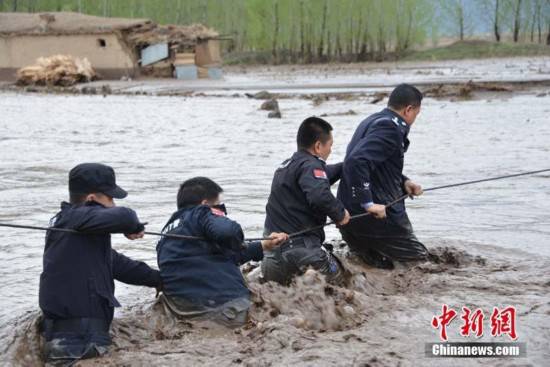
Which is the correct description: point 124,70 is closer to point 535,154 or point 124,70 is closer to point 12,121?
point 12,121

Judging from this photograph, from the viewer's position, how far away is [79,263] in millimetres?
4914

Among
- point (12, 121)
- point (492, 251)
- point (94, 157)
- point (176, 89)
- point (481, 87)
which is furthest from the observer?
point (176, 89)

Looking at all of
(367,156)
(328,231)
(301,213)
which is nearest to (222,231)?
(301,213)

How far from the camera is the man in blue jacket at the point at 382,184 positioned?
6.64 meters

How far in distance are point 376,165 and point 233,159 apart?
7061 millimetres

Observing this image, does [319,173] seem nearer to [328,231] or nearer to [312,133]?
[312,133]

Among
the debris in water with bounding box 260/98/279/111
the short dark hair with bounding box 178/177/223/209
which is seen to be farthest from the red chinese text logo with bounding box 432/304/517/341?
the debris in water with bounding box 260/98/279/111

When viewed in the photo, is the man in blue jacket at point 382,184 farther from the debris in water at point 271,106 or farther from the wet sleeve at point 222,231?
the debris in water at point 271,106

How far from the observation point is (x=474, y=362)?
14.4ft

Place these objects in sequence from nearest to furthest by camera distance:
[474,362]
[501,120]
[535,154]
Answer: [474,362] < [535,154] < [501,120]

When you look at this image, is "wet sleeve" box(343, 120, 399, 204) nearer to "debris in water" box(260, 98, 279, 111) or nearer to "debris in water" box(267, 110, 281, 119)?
"debris in water" box(267, 110, 281, 119)

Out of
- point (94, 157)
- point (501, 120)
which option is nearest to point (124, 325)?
point (94, 157)

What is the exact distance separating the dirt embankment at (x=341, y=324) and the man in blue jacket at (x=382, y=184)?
234 mm

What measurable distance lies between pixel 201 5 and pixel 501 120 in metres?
61.4
